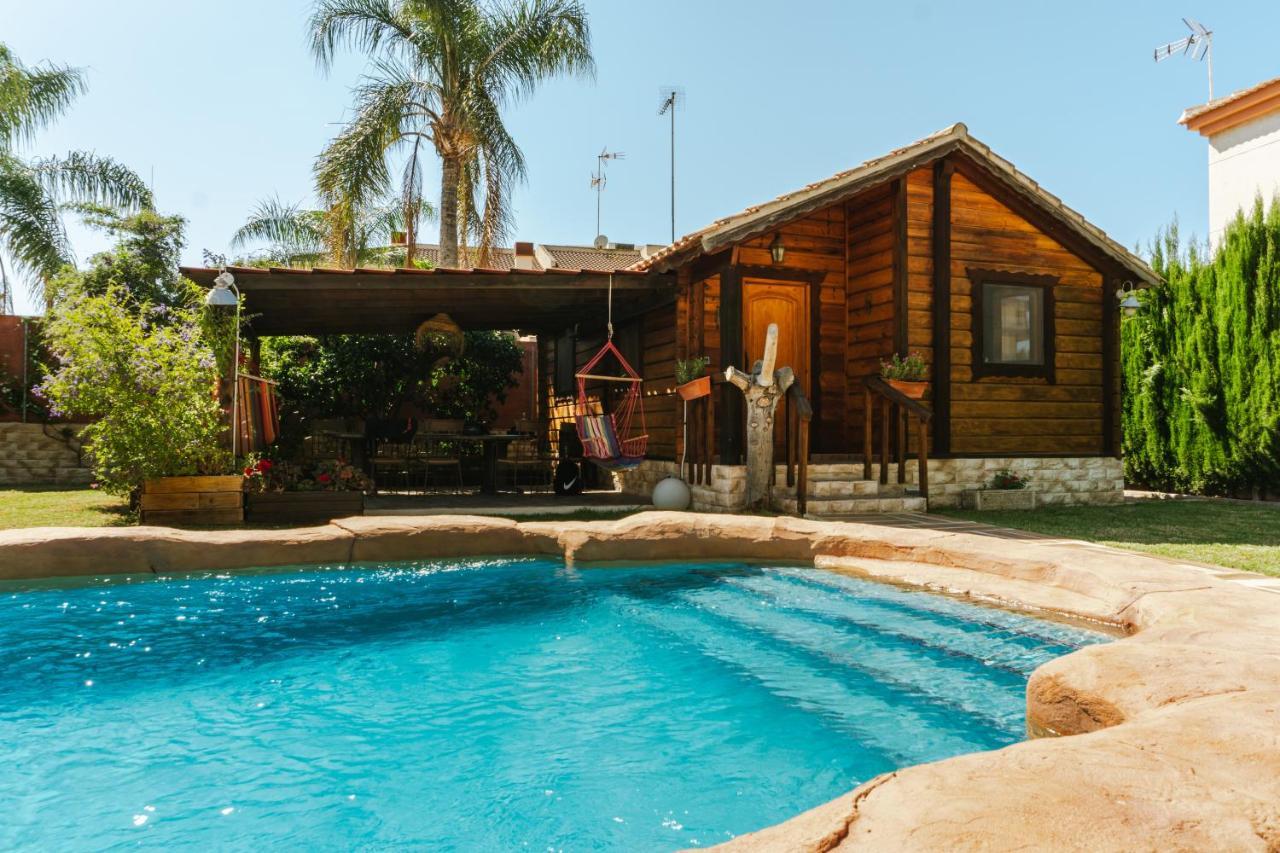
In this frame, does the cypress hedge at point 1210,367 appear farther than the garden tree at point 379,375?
No

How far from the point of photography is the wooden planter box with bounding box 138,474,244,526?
709cm

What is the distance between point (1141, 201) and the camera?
24.0 meters

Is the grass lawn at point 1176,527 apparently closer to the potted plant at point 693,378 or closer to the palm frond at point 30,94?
Answer: the potted plant at point 693,378

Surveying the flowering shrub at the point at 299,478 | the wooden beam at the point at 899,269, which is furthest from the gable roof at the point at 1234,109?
the flowering shrub at the point at 299,478

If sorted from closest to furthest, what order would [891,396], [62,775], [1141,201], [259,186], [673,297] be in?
[62,775], [891,396], [673,297], [259,186], [1141,201]

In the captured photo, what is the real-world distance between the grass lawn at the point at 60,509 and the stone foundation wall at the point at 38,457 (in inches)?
49.3

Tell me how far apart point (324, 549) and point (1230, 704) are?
5.34 meters

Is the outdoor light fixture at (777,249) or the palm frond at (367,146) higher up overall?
the palm frond at (367,146)

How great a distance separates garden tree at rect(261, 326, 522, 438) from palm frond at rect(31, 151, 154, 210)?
571 cm

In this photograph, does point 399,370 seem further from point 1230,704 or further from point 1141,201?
point 1141,201

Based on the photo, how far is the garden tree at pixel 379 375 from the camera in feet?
40.3

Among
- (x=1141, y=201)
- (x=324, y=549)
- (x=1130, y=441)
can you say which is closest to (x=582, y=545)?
(x=324, y=549)

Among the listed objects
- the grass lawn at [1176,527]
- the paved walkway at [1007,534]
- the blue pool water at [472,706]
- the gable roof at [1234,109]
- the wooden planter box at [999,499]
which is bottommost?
the blue pool water at [472,706]

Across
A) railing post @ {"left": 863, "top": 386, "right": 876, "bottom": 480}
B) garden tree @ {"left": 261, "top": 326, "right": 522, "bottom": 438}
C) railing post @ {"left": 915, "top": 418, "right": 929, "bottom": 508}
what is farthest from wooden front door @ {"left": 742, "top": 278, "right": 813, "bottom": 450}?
garden tree @ {"left": 261, "top": 326, "right": 522, "bottom": 438}
